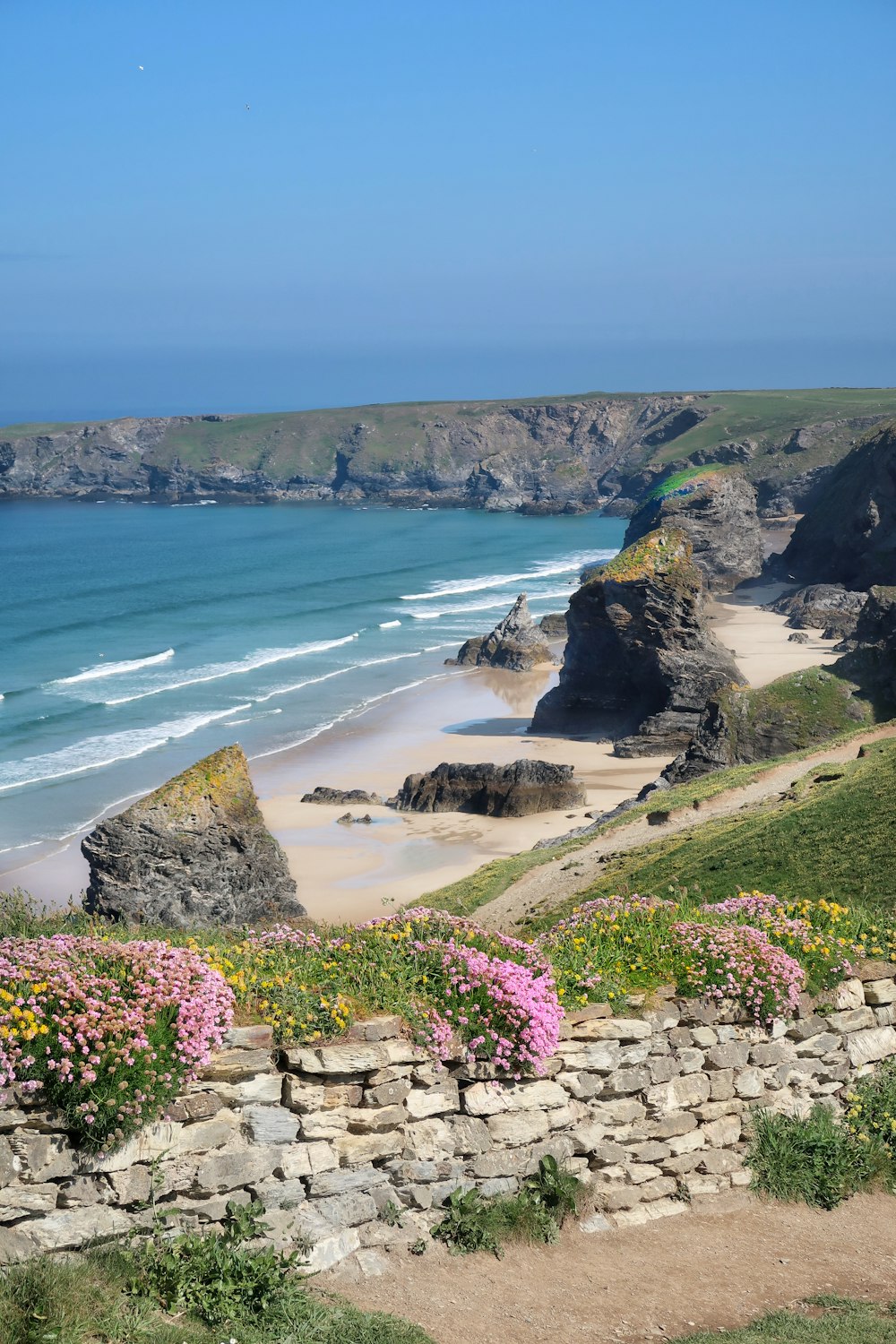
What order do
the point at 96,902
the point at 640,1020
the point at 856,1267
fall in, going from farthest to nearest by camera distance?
the point at 96,902, the point at 640,1020, the point at 856,1267

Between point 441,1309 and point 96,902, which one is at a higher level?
point 441,1309

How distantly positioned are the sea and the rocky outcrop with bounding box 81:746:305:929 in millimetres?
9320

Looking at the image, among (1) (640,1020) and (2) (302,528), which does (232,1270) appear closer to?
(1) (640,1020)

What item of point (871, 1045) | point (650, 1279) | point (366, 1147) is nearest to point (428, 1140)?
point (366, 1147)

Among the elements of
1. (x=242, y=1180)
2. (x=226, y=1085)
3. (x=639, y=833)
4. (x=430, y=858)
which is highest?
(x=226, y=1085)

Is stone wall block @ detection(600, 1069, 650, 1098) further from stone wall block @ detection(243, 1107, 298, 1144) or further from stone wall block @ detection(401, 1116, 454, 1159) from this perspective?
stone wall block @ detection(243, 1107, 298, 1144)

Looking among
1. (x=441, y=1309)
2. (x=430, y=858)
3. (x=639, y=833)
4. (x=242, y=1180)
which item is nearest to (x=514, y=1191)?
(x=441, y=1309)

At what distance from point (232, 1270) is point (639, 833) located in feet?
57.5

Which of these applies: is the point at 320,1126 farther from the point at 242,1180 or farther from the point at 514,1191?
the point at 514,1191

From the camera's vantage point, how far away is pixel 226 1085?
839cm

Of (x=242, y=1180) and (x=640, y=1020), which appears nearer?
(x=242, y=1180)

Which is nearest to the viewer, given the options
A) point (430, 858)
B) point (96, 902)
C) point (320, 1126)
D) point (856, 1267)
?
point (320, 1126)

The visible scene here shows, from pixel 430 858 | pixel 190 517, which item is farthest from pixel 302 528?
pixel 430 858

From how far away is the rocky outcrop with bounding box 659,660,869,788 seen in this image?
30812mm
